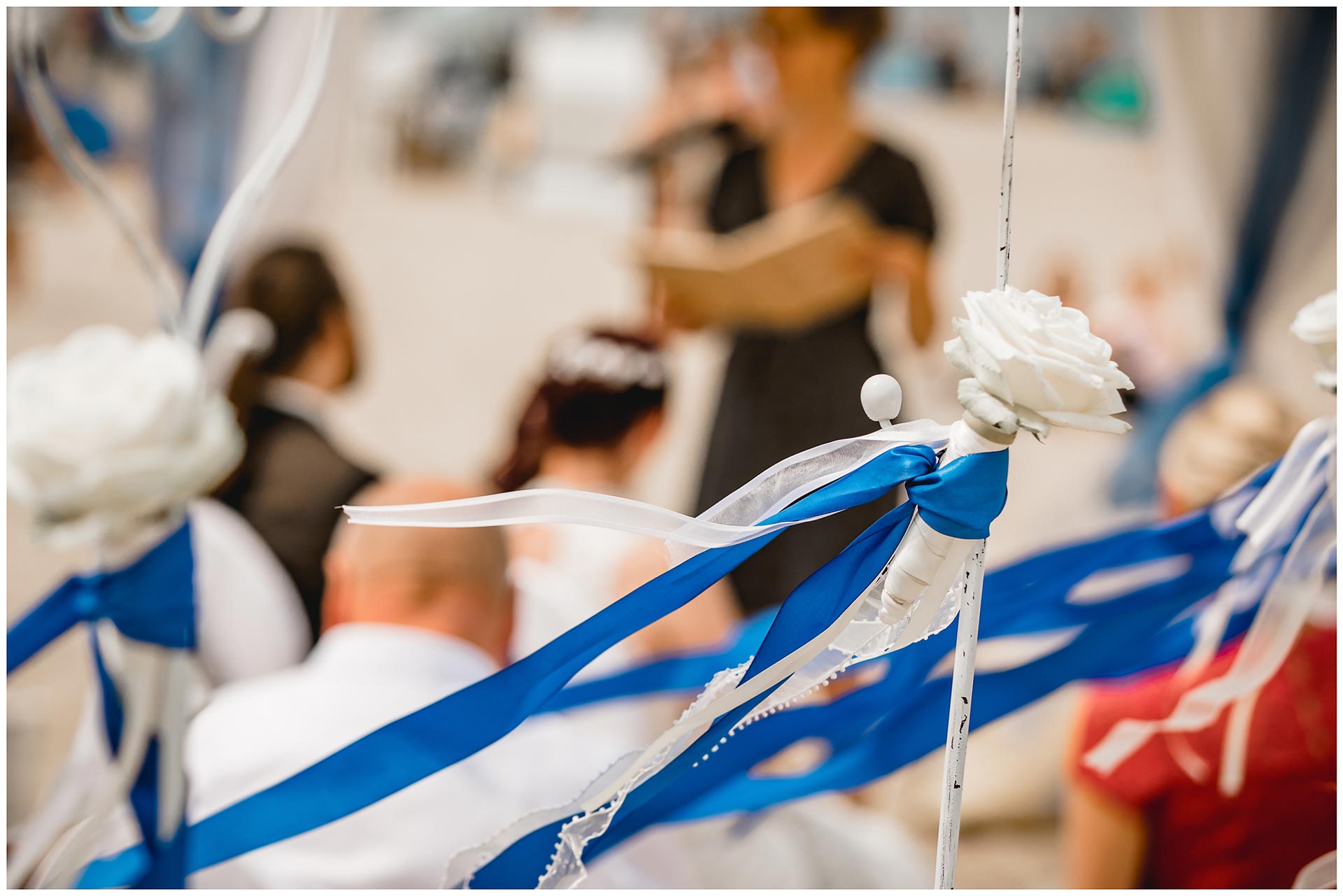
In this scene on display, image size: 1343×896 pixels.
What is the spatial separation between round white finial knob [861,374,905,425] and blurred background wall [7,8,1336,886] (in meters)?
0.71

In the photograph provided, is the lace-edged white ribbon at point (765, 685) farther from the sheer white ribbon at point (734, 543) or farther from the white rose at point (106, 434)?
the white rose at point (106, 434)

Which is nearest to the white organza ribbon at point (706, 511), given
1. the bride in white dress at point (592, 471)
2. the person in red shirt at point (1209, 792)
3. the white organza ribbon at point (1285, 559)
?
the white organza ribbon at point (1285, 559)

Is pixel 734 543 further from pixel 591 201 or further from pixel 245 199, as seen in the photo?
pixel 591 201

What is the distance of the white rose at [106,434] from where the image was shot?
625 millimetres

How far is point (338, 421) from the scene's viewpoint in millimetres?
3744

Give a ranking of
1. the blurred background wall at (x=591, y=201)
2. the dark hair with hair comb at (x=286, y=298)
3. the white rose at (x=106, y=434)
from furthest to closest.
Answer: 1. the blurred background wall at (x=591, y=201)
2. the dark hair with hair comb at (x=286, y=298)
3. the white rose at (x=106, y=434)

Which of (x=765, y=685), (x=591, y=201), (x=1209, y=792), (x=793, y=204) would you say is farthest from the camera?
(x=591, y=201)

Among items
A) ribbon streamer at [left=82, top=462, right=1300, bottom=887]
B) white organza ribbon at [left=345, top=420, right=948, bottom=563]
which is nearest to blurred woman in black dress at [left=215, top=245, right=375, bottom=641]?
ribbon streamer at [left=82, top=462, right=1300, bottom=887]

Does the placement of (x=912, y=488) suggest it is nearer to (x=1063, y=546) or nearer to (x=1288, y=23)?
(x=1063, y=546)

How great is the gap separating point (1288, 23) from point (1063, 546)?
163 cm

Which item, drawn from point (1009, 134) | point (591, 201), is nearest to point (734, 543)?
point (1009, 134)

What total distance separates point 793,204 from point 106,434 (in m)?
1.87

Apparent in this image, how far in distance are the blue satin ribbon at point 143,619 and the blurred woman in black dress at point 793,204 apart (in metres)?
1.48

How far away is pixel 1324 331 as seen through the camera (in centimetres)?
66
